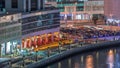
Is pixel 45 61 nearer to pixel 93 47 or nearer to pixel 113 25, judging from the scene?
pixel 93 47

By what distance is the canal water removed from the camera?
16141 millimetres

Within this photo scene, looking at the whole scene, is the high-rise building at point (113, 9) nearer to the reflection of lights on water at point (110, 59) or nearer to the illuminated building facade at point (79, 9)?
the illuminated building facade at point (79, 9)

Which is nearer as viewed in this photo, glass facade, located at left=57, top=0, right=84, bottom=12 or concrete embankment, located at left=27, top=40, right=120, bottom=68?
concrete embankment, located at left=27, top=40, right=120, bottom=68

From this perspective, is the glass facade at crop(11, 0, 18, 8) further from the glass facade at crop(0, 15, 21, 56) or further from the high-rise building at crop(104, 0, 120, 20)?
the high-rise building at crop(104, 0, 120, 20)

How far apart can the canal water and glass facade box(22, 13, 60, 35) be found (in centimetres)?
193

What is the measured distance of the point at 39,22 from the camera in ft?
63.1

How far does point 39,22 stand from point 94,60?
9.86ft

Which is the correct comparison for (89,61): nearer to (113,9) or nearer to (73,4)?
(113,9)

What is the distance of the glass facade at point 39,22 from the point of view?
1820 centimetres

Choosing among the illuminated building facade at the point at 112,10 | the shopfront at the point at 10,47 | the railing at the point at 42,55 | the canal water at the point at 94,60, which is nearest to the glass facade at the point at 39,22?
the shopfront at the point at 10,47

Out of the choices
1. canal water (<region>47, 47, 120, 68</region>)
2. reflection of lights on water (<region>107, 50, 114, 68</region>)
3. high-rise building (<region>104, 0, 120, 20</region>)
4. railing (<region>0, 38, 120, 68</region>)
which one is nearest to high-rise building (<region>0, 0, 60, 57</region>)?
railing (<region>0, 38, 120, 68</region>)

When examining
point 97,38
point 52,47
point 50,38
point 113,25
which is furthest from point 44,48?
point 113,25

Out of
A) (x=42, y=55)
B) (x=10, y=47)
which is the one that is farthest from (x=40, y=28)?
(x=42, y=55)

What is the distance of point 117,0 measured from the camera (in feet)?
85.0
